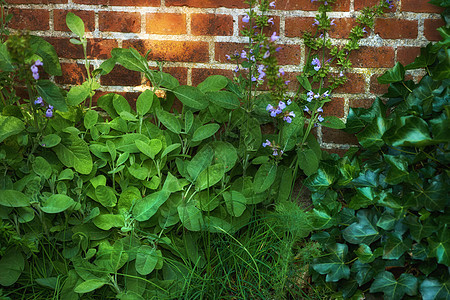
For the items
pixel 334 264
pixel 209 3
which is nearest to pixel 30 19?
pixel 209 3

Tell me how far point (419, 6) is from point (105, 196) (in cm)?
141

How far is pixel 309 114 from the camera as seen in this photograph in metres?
1.74

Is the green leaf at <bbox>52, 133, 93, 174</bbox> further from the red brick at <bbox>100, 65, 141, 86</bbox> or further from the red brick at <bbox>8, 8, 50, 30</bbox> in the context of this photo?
the red brick at <bbox>8, 8, 50, 30</bbox>

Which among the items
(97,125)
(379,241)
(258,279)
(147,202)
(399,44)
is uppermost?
(399,44)

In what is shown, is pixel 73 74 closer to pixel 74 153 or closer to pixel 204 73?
pixel 74 153

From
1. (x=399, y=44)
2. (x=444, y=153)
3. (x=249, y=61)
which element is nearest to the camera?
(x=444, y=153)

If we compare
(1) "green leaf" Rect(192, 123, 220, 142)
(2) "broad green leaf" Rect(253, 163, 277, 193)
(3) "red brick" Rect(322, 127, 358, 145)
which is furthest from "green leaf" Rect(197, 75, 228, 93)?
(3) "red brick" Rect(322, 127, 358, 145)

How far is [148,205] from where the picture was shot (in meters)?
1.45

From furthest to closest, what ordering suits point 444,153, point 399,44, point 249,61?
point 399,44 < point 249,61 < point 444,153

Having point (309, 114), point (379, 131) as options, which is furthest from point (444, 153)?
point (309, 114)

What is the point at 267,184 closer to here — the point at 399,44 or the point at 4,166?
the point at 399,44

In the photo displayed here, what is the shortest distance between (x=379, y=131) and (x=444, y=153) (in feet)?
0.75

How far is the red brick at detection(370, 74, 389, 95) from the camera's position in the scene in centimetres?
172

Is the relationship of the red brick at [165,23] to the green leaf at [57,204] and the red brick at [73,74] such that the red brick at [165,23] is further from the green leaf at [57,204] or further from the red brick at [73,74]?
the green leaf at [57,204]
